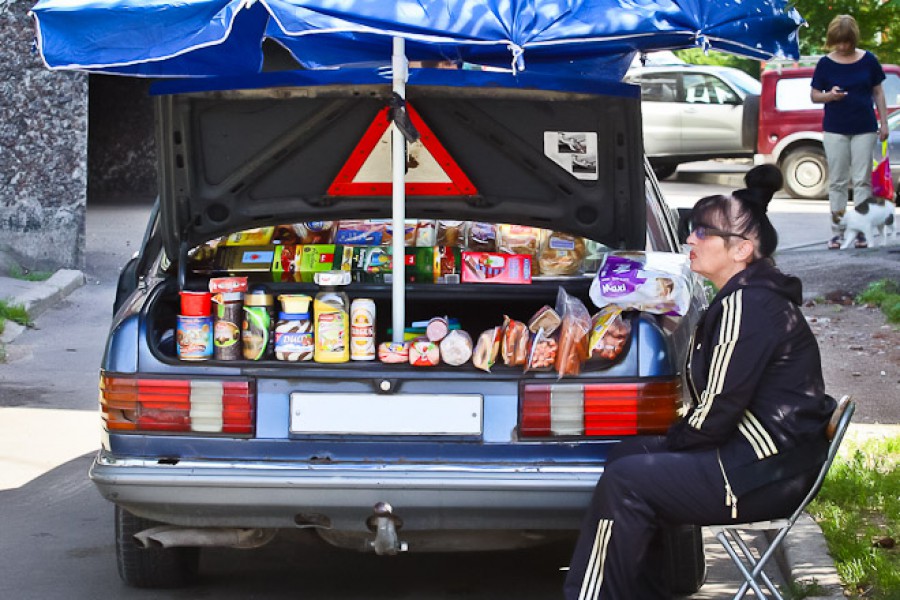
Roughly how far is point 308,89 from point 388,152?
15.4 inches

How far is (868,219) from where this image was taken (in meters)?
12.9

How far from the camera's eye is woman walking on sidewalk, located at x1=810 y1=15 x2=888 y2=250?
1200 cm

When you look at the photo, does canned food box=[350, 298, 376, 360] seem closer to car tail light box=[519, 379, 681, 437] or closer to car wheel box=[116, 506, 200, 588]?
car tail light box=[519, 379, 681, 437]

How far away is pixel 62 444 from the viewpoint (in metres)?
7.53

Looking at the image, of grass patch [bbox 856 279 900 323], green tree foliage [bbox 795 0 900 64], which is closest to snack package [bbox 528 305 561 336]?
green tree foliage [bbox 795 0 900 64]

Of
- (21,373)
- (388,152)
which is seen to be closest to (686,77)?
(21,373)

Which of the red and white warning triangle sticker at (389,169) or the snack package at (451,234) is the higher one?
the red and white warning triangle sticker at (389,169)

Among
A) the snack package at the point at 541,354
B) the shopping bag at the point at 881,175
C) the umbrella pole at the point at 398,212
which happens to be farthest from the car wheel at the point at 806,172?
the snack package at the point at 541,354

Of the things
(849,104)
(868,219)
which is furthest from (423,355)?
(868,219)

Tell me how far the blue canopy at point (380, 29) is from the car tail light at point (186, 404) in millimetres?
1023

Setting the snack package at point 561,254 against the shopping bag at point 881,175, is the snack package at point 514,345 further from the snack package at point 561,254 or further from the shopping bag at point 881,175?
the shopping bag at point 881,175

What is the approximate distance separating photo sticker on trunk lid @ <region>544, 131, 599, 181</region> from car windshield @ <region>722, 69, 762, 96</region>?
18.3m

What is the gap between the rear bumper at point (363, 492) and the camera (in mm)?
4508

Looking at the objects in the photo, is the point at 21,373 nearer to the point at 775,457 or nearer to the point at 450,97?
the point at 450,97
